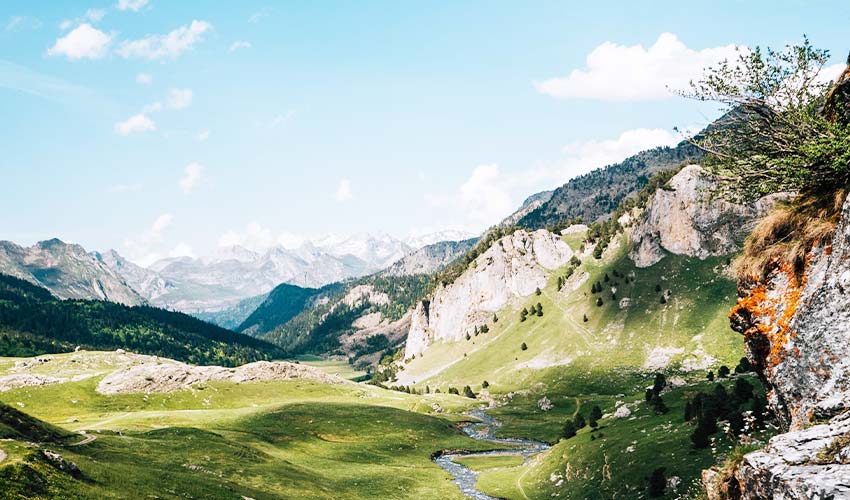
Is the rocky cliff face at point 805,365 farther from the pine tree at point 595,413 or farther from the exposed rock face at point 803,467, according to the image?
the pine tree at point 595,413

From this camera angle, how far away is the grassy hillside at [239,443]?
45847 mm

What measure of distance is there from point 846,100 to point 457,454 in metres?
105

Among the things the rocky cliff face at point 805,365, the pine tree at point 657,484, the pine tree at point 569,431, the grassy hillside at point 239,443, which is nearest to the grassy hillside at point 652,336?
the grassy hillside at point 239,443

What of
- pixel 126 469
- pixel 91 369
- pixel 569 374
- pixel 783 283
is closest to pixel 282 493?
pixel 126 469

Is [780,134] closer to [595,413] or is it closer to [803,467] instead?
[803,467]

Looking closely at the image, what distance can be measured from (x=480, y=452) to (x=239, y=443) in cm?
5348

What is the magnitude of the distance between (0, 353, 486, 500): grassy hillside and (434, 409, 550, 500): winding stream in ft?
9.70

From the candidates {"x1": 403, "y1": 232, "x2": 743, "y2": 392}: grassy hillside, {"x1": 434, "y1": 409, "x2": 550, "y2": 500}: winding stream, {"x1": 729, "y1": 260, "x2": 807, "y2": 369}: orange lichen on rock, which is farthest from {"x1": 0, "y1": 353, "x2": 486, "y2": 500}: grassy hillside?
{"x1": 729, "y1": 260, "x2": 807, "y2": 369}: orange lichen on rock

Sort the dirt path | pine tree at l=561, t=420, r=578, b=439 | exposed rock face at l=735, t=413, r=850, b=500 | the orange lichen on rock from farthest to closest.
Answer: pine tree at l=561, t=420, r=578, b=439
the dirt path
the orange lichen on rock
exposed rock face at l=735, t=413, r=850, b=500

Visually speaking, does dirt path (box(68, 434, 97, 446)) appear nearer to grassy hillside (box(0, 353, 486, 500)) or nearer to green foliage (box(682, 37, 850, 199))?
grassy hillside (box(0, 353, 486, 500))

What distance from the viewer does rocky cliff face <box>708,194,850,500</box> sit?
35.9ft

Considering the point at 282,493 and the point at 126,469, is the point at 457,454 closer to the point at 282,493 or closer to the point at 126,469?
the point at 282,493

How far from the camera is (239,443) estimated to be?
82875 millimetres

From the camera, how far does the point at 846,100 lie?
18844mm
